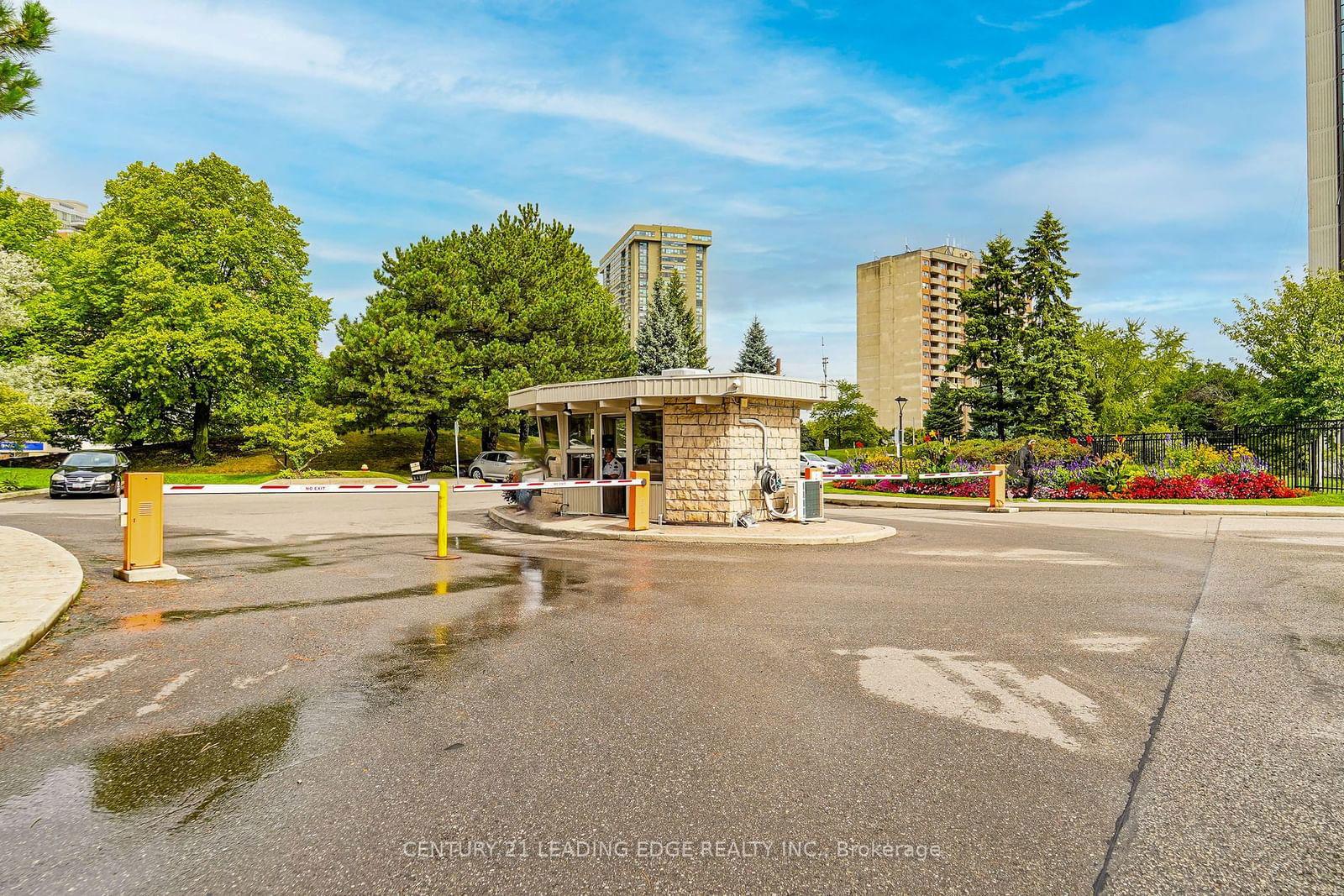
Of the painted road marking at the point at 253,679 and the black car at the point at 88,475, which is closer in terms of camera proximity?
the painted road marking at the point at 253,679

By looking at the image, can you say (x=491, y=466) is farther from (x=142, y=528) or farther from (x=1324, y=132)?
(x=1324, y=132)

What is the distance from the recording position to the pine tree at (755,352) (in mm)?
57844

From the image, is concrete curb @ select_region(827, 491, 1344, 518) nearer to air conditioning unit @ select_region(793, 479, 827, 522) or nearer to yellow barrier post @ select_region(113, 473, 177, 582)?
air conditioning unit @ select_region(793, 479, 827, 522)

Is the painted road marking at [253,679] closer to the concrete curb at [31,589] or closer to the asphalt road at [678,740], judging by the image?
the asphalt road at [678,740]

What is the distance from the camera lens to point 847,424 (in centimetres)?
6331

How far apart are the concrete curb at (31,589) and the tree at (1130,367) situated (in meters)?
42.7

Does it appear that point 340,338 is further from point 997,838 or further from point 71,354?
point 997,838

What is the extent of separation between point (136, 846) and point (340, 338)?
4362 cm

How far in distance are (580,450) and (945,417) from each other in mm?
40762

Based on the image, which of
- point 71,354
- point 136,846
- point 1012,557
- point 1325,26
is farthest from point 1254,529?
point 1325,26

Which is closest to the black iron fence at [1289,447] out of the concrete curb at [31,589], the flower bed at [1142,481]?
the flower bed at [1142,481]

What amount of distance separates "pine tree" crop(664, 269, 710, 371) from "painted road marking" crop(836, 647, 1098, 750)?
4834 cm

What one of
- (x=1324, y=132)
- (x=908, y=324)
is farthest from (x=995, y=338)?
(x=908, y=324)

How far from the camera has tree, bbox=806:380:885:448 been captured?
62.5 meters
